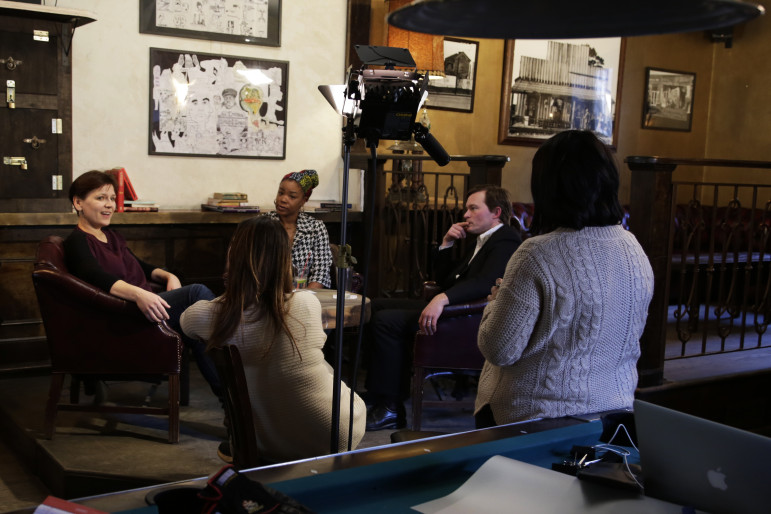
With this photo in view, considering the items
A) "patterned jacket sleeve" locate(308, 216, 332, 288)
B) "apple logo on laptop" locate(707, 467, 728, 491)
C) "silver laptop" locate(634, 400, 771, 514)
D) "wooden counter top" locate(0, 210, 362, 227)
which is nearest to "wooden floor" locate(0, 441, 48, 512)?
"wooden counter top" locate(0, 210, 362, 227)

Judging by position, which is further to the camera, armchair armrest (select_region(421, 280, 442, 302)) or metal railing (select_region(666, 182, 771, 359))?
metal railing (select_region(666, 182, 771, 359))

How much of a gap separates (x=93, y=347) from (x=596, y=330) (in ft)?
8.50

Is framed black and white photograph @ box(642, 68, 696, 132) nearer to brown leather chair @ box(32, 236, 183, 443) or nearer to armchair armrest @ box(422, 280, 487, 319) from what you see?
armchair armrest @ box(422, 280, 487, 319)

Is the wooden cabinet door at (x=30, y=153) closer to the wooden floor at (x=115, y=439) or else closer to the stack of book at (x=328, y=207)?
the wooden floor at (x=115, y=439)

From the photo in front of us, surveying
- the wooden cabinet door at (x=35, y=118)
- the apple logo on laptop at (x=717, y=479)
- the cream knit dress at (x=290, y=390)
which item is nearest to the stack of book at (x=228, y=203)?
the wooden cabinet door at (x=35, y=118)

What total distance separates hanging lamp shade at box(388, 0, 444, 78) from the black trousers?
2.69 metres

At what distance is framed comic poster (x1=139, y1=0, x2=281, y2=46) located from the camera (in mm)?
5355

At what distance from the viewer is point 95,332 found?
3.83m

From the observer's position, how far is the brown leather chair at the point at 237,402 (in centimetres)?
244

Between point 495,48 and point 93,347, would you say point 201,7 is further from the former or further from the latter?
point 495,48

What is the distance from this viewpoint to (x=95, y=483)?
A: 347 centimetres

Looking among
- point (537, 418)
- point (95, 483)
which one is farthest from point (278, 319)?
point (95, 483)

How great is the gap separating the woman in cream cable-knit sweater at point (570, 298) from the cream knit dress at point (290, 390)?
735 mm

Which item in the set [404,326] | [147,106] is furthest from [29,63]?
[404,326]
